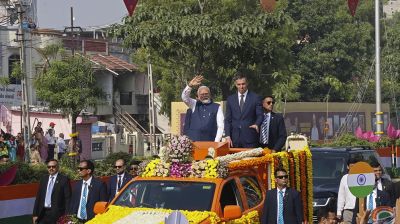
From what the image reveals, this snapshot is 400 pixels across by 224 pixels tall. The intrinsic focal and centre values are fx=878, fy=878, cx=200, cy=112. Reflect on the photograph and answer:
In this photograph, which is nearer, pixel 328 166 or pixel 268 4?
pixel 328 166

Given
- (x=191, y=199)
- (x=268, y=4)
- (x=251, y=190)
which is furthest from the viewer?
(x=268, y=4)

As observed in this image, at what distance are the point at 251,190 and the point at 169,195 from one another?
134cm

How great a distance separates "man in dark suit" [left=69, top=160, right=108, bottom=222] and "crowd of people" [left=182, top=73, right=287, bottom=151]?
1713 millimetres

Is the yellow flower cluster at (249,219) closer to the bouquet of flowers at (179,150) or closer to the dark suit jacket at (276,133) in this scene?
the bouquet of flowers at (179,150)

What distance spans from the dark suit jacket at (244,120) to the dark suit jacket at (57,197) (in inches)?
102

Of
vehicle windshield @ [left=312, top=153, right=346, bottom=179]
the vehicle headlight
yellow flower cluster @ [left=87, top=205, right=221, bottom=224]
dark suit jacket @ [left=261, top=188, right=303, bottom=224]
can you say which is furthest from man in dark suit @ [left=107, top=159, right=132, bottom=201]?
vehicle windshield @ [left=312, top=153, right=346, bottom=179]

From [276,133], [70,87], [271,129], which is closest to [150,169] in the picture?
[271,129]

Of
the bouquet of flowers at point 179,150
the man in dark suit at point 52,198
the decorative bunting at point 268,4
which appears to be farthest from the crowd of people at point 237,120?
the decorative bunting at point 268,4

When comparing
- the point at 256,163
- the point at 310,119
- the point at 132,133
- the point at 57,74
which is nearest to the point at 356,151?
the point at 256,163

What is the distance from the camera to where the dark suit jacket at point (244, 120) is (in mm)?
13156

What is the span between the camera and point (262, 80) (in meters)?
39.4

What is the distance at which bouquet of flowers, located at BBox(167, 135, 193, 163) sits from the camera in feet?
35.5

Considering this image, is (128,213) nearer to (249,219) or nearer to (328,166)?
(249,219)

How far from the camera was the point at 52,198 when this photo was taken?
12523mm
